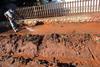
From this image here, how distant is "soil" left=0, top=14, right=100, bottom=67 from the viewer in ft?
28.4

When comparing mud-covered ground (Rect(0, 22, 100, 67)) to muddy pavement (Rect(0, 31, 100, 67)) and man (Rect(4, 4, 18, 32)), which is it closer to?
muddy pavement (Rect(0, 31, 100, 67))

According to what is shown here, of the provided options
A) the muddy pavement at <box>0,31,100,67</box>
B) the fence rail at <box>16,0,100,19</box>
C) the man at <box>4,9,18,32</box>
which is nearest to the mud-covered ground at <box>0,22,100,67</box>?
the muddy pavement at <box>0,31,100,67</box>

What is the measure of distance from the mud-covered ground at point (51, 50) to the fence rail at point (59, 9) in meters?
3.03

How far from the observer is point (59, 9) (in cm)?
1315

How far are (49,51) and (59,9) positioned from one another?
4.35m

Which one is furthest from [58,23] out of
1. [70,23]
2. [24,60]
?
[24,60]

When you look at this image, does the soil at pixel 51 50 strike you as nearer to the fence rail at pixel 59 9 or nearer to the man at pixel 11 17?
the man at pixel 11 17

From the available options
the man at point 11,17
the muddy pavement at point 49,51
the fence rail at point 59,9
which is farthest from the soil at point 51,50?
the fence rail at point 59,9

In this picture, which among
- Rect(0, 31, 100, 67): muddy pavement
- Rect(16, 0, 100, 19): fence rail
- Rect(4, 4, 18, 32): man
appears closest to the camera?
Rect(0, 31, 100, 67): muddy pavement

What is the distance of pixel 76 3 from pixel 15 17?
3680 millimetres

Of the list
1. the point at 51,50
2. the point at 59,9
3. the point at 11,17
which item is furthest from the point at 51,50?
the point at 59,9

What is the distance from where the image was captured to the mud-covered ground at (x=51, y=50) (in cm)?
866

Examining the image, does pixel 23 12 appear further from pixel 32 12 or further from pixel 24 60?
pixel 24 60

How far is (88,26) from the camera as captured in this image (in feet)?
38.6
